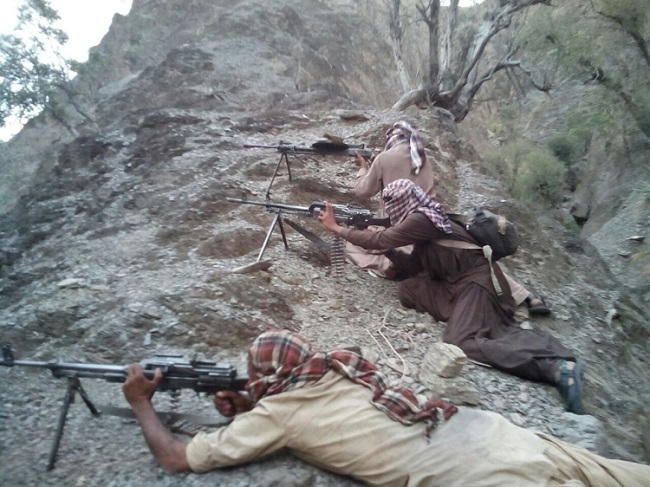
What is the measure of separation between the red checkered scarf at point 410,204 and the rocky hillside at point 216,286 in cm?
91

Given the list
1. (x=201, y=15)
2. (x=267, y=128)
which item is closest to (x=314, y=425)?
(x=267, y=128)

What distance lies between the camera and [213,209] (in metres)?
5.97

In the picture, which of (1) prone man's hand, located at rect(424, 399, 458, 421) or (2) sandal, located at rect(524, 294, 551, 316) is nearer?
(1) prone man's hand, located at rect(424, 399, 458, 421)

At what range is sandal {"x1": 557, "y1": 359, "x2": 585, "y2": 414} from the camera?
10.7 feet

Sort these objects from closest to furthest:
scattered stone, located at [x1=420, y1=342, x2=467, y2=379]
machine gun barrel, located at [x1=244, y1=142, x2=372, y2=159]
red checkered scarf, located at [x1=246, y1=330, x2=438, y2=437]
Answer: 1. red checkered scarf, located at [x1=246, y1=330, x2=438, y2=437]
2. scattered stone, located at [x1=420, y1=342, x2=467, y2=379]
3. machine gun barrel, located at [x1=244, y1=142, x2=372, y2=159]

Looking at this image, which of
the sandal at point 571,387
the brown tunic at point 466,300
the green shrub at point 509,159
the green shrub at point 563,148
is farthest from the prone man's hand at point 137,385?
the green shrub at point 563,148

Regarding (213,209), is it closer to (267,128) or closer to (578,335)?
(267,128)

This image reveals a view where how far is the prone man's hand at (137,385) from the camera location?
2.42 metres

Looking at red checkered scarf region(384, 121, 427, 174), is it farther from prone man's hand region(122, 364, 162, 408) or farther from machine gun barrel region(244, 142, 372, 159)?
prone man's hand region(122, 364, 162, 408)

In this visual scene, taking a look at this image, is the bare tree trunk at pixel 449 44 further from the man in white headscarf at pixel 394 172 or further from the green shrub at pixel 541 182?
the man in white headscarf at pixel 394 172

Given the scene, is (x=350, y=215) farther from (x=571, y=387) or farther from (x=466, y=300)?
(x=571, y=387)

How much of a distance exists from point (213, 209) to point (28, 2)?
50.0ft

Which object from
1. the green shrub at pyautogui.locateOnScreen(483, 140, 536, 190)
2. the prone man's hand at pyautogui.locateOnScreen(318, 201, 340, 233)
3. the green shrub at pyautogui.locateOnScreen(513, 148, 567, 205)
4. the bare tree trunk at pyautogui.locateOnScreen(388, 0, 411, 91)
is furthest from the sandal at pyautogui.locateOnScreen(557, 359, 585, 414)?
the bare tree trunk at pyautogui.locateOnScreen(388, 0, 411, 91)

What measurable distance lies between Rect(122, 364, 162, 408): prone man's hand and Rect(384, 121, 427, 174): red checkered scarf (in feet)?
11.2
